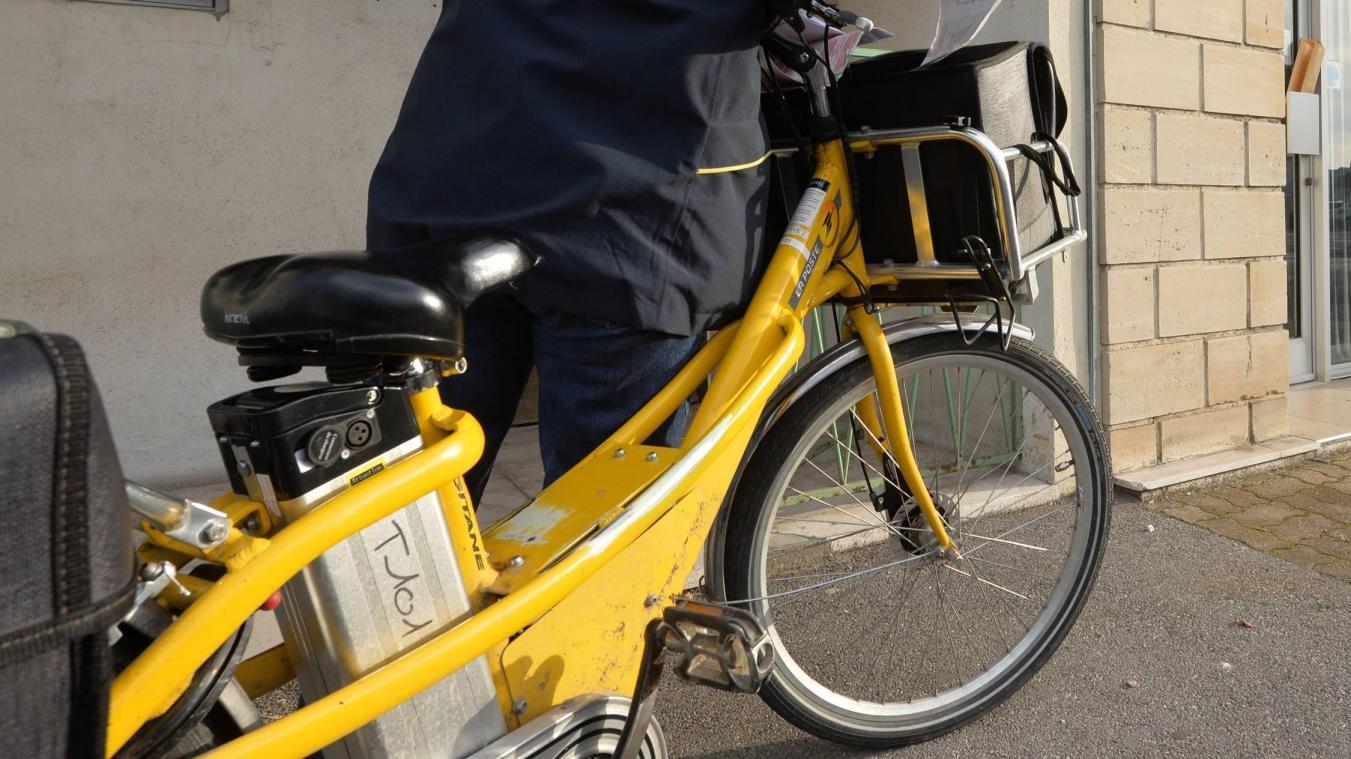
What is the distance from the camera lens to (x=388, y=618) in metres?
1.32

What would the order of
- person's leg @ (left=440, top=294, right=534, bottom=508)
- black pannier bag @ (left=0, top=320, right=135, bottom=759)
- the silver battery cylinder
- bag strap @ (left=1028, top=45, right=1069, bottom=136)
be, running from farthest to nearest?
bag strap @ (left=1028, top=45, right=1069, bottom=136), person's leg @ (left=440, top=294, right=534, bottom=508), the silver battery cylinder, black pannier bag @ (left=0, top=320, right=135, bottom=759)

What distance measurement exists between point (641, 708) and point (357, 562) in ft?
1.51

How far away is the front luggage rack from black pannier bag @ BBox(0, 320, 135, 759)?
4.49ft

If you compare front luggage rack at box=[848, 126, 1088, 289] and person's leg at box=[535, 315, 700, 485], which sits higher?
front luggage rack at box=[848, 126, 1088, 289]

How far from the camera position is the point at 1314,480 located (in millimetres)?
3863

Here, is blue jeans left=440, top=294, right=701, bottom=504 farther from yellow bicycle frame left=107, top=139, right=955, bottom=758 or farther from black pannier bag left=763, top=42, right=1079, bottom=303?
black pannier bag left=763, top=42, right=1079, bottom=303

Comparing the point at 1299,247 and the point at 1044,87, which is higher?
the point at 1044,87

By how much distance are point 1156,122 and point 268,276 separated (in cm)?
337

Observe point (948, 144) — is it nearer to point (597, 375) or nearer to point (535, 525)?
point (597, 375)

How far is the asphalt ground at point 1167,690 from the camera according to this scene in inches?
85.4

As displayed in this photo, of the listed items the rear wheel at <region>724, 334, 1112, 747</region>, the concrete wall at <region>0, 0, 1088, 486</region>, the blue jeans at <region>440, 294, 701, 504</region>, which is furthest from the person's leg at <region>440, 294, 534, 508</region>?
the concrete wall at <region>0, 0, 1088, 486</region>

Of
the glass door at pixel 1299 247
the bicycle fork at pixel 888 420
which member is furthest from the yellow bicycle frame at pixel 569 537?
the glass door at pixel 1299 247

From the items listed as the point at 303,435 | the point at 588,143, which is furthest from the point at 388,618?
the point at 588,143

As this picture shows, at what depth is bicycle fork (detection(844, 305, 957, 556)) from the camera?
1.92 metres
